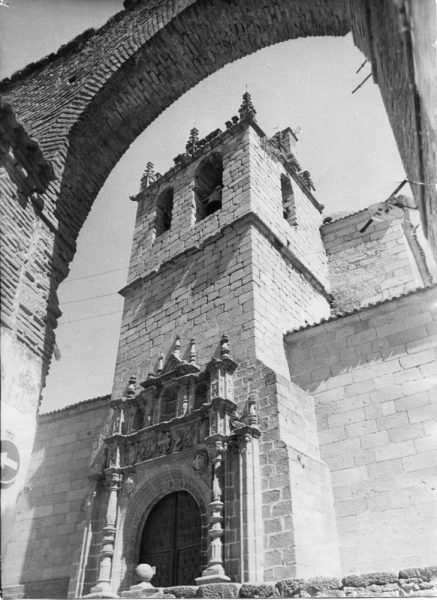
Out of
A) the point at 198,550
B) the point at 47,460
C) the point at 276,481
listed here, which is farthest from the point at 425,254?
the point at 47,460

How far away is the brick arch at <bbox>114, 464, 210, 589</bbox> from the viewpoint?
738cm

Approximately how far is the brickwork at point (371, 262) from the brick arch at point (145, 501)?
6.13m

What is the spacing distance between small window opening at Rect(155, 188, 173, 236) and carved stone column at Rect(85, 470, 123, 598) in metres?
6.78

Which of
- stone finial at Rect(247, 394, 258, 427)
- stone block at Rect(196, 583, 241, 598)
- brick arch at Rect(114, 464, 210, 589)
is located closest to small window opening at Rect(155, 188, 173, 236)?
stone finial at Rect(247, 394, 258, 427)

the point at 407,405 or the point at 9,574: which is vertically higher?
the point at 407,405

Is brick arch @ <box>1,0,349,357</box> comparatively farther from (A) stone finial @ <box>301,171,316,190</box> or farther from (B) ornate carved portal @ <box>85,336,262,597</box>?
(A) stone finial @ <box>301,171,316,190</box>

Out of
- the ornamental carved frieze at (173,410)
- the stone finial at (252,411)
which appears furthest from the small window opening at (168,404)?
the stone finial at (252,411)

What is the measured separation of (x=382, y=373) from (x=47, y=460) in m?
7.82

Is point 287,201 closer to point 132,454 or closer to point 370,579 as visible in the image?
point 132,454

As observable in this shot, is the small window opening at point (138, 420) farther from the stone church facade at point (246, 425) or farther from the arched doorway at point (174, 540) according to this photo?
the arched doorway at point (174, 540)

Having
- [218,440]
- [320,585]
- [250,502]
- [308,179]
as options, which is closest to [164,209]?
[308,179]

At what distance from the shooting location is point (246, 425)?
712cm

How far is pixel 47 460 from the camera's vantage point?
444 inches

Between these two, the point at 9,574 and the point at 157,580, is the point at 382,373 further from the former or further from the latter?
the point at 9,574
